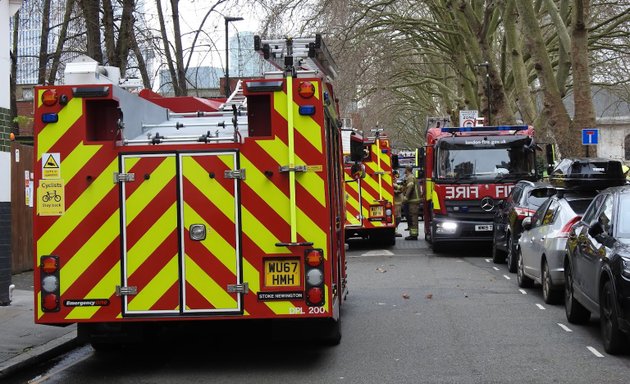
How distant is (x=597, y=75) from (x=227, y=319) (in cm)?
3671

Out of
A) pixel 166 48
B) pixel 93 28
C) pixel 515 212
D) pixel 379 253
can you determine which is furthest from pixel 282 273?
pixel 166 48

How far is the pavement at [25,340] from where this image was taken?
8.38m

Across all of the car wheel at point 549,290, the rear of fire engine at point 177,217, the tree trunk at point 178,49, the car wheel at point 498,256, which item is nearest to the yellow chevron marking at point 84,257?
the rear of fire engine at point 177,217

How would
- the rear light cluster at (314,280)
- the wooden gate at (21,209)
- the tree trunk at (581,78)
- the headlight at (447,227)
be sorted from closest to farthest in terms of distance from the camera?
the rear light cluster at (314,280), the wooden gate at (21,209), the headlight at (447,227), the tree trunk at (581,78)

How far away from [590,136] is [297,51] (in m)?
15.4

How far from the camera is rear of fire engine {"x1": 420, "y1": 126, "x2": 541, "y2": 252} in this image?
19.1 meters

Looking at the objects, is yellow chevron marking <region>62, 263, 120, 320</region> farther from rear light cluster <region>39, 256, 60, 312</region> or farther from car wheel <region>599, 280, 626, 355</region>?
car wheel <region>599, 280, 626, 355</region>

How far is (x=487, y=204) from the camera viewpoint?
19.0 metres

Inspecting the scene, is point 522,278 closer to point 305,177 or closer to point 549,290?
→ point 549,290

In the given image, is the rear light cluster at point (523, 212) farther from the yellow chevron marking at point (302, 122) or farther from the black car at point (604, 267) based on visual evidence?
the yellow chevron marking at point (302, 122)

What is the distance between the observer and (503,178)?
19.3 m

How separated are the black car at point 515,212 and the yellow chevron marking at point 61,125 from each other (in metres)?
8.89

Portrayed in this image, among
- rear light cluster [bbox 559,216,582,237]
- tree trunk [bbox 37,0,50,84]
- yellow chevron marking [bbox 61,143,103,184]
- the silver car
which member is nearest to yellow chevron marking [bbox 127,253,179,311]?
yellow chevron marking [bbox 61,143,103,184]

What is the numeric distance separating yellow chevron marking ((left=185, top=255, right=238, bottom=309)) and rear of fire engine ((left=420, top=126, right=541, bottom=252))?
12.3 m
